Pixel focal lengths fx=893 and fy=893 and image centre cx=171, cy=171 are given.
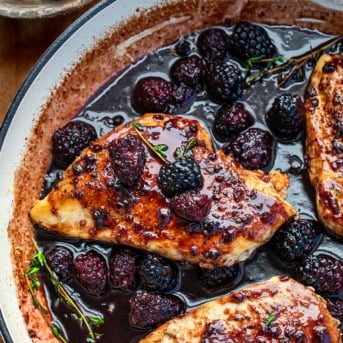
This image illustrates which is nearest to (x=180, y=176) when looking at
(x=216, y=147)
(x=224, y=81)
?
(x=216, y=147)

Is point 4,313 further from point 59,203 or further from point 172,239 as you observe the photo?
point 172,239

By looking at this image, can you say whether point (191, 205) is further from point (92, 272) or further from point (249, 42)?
point (249, 42)

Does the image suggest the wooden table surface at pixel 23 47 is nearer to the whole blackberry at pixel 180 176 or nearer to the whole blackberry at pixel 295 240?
the whole blackberry at pixel 180 176

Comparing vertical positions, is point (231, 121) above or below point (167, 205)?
above

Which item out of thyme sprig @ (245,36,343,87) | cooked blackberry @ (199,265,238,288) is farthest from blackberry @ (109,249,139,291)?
thyme sprig @ (245,36,343,87)

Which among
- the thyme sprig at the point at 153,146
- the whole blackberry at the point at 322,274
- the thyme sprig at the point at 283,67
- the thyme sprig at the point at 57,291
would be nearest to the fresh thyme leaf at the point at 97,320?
the thyme sprig at the point at 57,291

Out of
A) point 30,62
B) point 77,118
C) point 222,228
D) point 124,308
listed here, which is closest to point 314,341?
point 222,228

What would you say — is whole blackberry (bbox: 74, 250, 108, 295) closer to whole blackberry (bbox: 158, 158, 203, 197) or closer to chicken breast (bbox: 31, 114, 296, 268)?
chicken breast (bbox: 31, 114, 296, 268)
